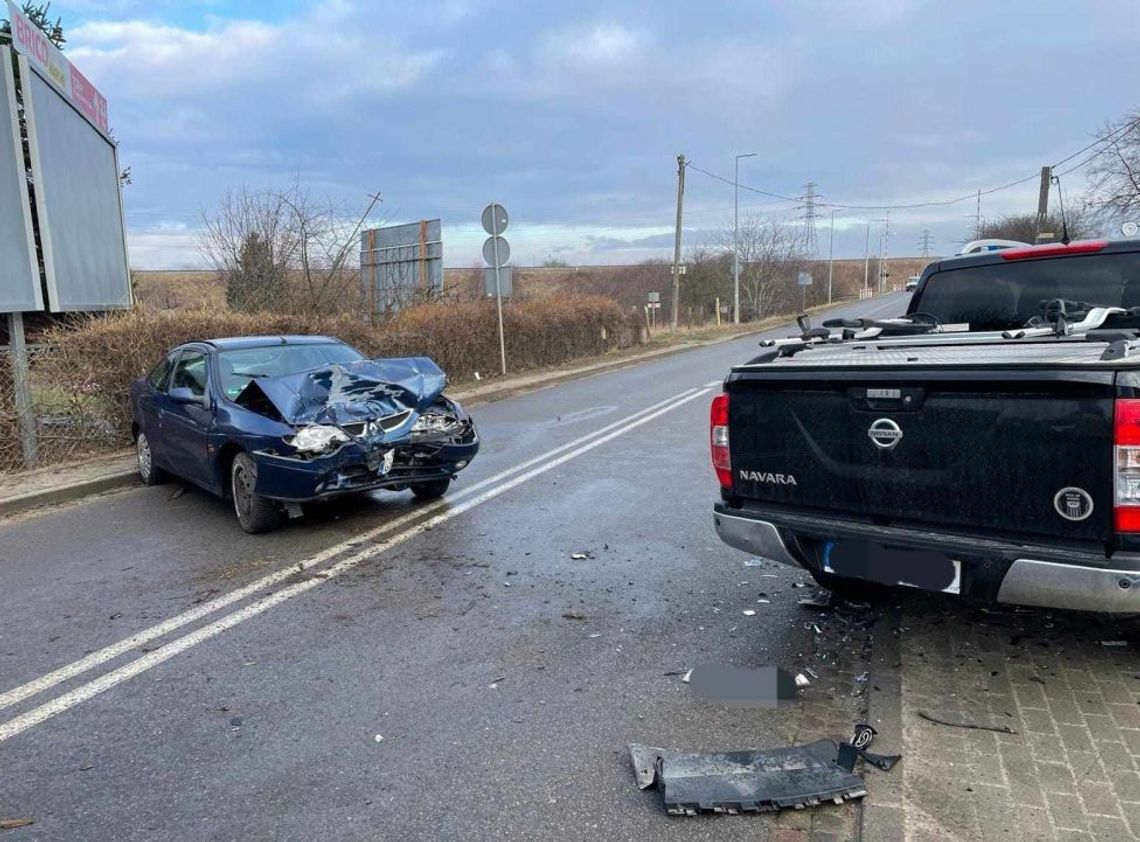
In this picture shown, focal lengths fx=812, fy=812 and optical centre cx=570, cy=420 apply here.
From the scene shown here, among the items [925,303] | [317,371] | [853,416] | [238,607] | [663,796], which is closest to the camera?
[663,796]

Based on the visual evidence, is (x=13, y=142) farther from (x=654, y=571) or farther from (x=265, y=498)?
(x=654, y=571)

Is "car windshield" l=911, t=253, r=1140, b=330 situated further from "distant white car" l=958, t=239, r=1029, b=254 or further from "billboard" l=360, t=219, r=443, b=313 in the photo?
"billboard" l=360, t=219, r=443, b=313

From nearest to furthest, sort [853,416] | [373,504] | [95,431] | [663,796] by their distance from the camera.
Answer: [663,796]
[853,416]
[373,504]
[95,431]

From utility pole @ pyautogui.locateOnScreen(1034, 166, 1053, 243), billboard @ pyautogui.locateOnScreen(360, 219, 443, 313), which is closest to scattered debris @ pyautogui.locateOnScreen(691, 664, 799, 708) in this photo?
billboard @ pyautogui.locateOnScreen(360, 219, 443, 313)

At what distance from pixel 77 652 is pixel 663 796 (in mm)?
3272

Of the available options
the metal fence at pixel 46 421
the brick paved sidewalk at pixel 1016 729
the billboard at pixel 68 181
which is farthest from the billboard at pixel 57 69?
the brick paved sidewalk at pixel 1016 729

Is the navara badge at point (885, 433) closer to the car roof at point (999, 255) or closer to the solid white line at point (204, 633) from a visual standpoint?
the car roof at point (999, 255)

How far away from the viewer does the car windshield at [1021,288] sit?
499 centimetres

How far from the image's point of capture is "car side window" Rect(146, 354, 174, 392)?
26.7 feet

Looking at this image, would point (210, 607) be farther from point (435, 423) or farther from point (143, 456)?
point (143, 456)

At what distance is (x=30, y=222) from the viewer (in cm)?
948

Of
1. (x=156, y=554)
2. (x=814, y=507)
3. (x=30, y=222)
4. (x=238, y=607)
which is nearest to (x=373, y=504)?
(x=156, y=554)

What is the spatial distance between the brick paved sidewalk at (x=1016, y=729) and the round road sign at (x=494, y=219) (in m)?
14.1

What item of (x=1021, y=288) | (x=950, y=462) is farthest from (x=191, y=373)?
(x=1021, y=288)
